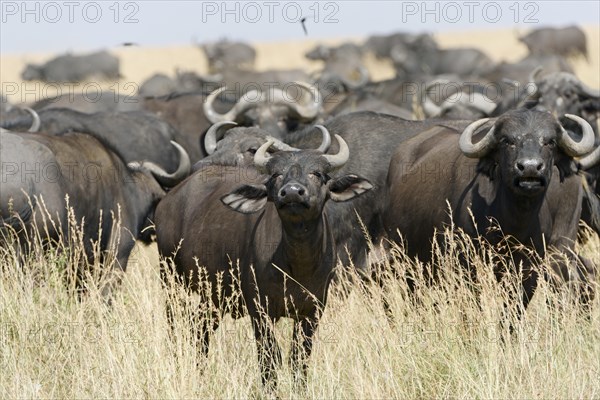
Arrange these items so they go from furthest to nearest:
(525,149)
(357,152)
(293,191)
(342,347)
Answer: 1. (357,152)
2. (525,149)
3. (342,347)
4. (293,191)

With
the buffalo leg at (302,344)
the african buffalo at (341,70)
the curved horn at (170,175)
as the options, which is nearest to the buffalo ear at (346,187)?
the buffalo leg at (302,344)

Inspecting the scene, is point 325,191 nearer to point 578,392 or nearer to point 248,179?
point 248,179

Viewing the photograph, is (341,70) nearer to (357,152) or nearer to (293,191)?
(357,152)

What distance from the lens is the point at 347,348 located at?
6.56 metres

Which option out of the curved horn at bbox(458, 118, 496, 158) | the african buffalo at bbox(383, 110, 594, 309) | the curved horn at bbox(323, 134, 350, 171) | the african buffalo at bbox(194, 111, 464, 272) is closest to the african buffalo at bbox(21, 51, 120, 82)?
the african buffalo at bbox(194, 111, 464, 272)

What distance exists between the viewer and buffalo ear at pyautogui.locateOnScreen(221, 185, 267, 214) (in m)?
6.75

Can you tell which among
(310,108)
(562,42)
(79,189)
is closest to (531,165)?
(79,189)

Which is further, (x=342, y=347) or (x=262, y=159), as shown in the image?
(x=262, y=159)

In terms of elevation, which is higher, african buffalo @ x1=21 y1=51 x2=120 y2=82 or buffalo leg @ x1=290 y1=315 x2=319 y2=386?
buffalo leg @ x1=290 y1=315 x2=319 y2=386

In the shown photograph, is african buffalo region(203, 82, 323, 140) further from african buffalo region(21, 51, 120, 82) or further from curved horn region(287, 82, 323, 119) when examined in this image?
african buffalo region(21, 51, 120, 82)

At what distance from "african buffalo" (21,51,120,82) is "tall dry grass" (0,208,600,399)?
133 ft

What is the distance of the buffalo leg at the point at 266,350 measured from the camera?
649 centimetres

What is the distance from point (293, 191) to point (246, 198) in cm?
65

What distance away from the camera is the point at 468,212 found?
24.9 ft
